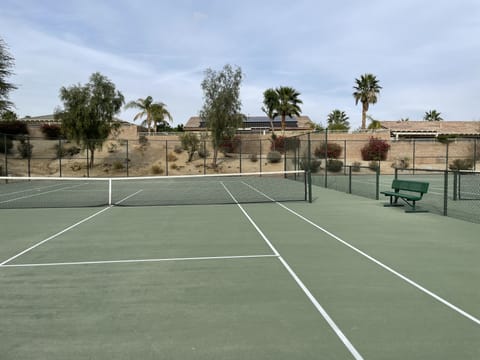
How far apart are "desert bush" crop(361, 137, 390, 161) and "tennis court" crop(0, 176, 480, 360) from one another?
34266 mm

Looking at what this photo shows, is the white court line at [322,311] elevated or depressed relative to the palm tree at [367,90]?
depressed

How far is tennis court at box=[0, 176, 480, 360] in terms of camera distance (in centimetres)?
352

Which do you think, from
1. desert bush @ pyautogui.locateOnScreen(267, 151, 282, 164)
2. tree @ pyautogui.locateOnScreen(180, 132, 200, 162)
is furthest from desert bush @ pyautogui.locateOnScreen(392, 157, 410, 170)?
tree @ pyautogui.locateOnScreen(180, 132, 200, 162)

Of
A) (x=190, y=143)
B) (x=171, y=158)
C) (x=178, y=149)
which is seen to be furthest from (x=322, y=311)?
(x=178, y=149)

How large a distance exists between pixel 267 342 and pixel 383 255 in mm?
3745

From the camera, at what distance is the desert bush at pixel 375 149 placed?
42.6 metres

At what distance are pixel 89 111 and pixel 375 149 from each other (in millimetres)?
28022

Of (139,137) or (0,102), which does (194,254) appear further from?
(139,137)

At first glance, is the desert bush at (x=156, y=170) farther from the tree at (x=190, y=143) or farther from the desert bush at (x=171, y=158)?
the tree at (x=190, y=143)

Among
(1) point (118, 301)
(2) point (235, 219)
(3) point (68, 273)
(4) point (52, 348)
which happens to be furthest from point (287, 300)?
(2) point (235, 219)

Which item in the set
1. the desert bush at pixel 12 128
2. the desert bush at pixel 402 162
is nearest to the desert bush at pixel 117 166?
the desert bush at pixel 12 128

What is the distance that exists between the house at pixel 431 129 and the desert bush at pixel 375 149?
1647 centimetres

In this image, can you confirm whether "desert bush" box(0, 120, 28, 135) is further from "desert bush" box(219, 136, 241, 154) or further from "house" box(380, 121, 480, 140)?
"house" box(380, 121, 480, 140)

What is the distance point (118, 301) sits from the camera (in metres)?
4.62
